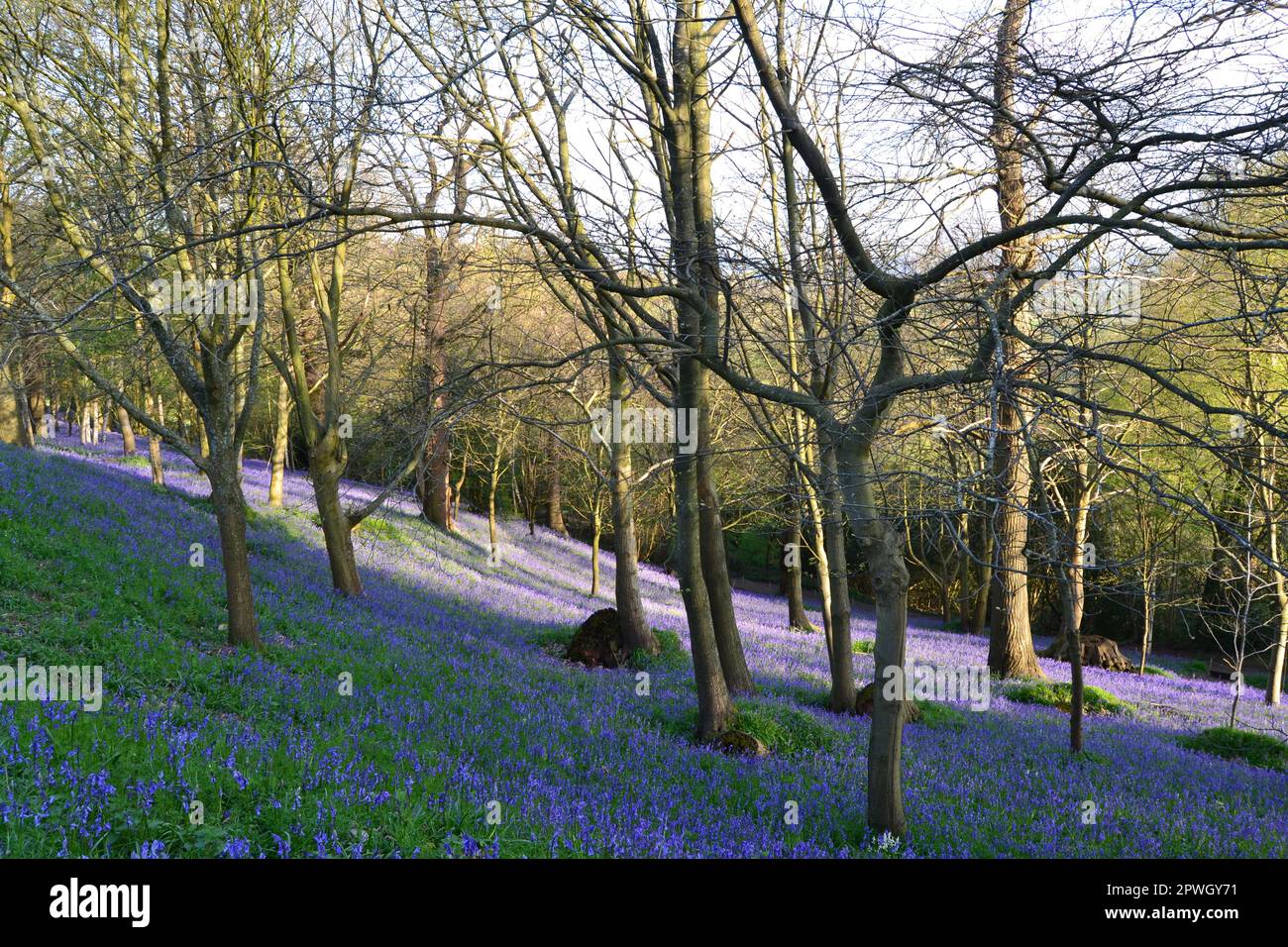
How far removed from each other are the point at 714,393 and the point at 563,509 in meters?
27.7

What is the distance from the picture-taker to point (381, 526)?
1909cm

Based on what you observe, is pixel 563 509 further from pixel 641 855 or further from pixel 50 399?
pixel 641 855

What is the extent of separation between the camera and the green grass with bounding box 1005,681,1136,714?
12.4 m

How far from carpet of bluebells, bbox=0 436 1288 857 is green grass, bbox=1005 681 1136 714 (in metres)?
0.42

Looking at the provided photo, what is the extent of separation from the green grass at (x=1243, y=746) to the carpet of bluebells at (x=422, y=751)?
0.40 meters

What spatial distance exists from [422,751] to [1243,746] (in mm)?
10348

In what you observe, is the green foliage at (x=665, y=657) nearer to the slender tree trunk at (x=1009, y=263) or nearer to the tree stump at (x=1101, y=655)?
the slender tree trunk at (x=1009, y=263)

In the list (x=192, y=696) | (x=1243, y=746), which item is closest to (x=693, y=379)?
(x=192, y=696)

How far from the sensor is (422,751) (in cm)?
610

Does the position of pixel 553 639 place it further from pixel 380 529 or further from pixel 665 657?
pixel 380 529

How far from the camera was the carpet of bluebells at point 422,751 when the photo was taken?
433 cm

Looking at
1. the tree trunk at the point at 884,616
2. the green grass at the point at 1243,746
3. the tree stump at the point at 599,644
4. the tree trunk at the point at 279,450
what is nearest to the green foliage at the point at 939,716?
the green grass at the point at 1243,746

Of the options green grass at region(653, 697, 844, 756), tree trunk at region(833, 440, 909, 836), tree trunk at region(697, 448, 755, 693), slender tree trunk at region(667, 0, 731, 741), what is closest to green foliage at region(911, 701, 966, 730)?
green grass at region(653, 697, 844, 756)

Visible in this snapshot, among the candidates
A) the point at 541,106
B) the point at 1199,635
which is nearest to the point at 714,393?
the point at 541,106
